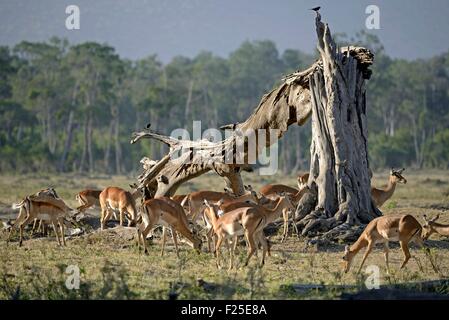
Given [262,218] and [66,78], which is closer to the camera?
[262,218]

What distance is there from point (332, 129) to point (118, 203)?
14.8ft

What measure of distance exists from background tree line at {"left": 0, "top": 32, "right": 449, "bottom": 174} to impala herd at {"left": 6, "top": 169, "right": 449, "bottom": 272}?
3421 cm

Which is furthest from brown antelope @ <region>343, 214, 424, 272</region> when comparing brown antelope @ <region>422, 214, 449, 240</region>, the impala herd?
brown antelope @ <region>422, 214, 449, 240</region>

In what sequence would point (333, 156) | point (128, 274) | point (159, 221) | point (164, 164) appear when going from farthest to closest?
point (164, 164) → point (333, 156) → point (159, 221) → point (128, 274)

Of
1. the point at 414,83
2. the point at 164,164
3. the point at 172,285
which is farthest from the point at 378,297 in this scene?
the point at 414,83

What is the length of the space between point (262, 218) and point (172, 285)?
2.46 meters

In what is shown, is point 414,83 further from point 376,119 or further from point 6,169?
point 6,169

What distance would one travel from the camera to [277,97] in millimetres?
17297

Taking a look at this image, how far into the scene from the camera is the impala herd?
13.1 metres

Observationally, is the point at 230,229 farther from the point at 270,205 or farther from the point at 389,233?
the point at 270,205

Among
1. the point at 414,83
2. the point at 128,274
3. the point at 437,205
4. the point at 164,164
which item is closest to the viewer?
the point at 128,274

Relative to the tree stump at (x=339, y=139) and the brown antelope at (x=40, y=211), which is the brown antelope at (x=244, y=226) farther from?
the brown antelope at (x=40, y=211)

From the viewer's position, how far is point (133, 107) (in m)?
76.2

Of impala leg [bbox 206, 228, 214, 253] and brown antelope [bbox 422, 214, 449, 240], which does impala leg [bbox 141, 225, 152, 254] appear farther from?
brown antelope [bbox 422, 214, 449, 240]
